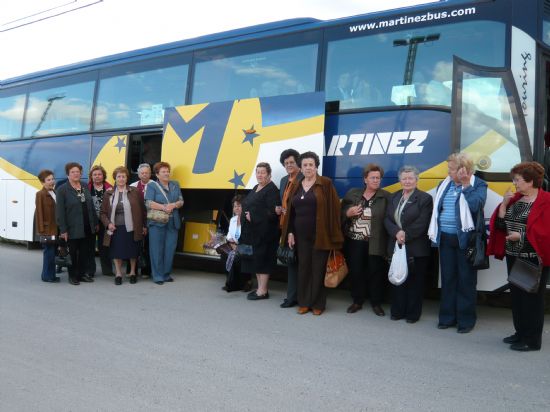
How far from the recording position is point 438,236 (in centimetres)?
543

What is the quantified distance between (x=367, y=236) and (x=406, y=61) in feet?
7.20

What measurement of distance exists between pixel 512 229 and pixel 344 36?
3496mm

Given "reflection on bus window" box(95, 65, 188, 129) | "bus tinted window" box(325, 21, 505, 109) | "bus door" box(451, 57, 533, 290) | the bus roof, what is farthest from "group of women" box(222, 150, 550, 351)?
"reflection on bus window" box(95, 65, 188, 129)

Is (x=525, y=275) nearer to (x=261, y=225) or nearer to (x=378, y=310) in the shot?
(x=378, y=310)

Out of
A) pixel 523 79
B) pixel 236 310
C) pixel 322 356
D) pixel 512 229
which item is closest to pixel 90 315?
pixel 236 310

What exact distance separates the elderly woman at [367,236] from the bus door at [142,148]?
168 inches

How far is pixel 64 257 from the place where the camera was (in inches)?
304

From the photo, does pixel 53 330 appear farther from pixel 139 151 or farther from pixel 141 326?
pixel 139 151

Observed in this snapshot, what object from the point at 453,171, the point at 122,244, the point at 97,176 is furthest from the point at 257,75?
the point at 453,171

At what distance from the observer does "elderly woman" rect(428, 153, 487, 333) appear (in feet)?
17.0

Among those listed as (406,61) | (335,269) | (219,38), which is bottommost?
(335,269)

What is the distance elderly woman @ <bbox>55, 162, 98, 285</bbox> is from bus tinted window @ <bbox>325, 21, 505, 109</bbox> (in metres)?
3.88

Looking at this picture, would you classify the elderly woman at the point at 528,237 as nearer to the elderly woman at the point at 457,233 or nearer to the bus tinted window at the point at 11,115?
the elderly woman at the point at 457,233

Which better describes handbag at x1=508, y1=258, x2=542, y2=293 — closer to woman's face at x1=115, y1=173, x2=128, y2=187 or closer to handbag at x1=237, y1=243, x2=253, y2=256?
handbag at x1=237, y1=243, x2=253, y2=256
